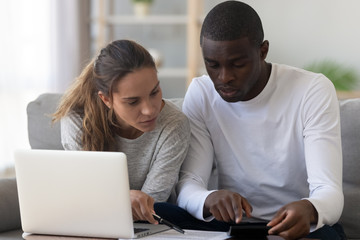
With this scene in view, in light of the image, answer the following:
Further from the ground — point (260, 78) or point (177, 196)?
point (260, 78)

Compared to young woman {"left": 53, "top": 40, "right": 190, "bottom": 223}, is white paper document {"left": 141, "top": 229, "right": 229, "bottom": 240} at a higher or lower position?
lower

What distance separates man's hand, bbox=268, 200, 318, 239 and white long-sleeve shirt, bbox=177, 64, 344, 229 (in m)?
0.29

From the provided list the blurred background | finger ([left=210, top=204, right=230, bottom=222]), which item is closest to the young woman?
finger ([left=210, top=204, right=230, bottom=222])

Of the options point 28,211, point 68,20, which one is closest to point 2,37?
point 68,20

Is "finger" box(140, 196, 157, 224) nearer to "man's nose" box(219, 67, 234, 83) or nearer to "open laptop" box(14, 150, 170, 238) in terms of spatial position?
"open laptop" box(14, 150, 170, 238)

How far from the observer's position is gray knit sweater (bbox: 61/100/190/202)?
173 cm

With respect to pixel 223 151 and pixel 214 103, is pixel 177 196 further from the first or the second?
pixel 214 103

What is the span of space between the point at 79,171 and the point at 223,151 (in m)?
0.61

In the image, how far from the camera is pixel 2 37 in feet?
11.8

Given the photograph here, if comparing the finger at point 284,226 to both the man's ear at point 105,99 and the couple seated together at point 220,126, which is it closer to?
the couple seated together at point 220,126

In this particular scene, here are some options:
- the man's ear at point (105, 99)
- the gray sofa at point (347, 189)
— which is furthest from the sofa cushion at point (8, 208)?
the man's ear at point (105, 99)

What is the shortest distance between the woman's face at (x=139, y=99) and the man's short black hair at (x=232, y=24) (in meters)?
0.20

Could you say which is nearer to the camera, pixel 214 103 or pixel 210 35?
pixel 210 35

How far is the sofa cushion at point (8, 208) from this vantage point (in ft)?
6.09
